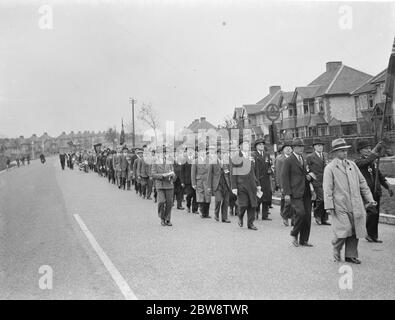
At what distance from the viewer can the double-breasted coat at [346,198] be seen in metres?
6.37

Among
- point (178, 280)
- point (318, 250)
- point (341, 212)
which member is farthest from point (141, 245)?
point (341, 212)

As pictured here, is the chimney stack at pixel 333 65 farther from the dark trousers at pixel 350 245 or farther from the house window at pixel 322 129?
the dark trousers at pixel 350 245

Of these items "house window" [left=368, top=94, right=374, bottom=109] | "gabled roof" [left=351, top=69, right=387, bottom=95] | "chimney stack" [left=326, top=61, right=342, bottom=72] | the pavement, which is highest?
"chimney stack" [left=326, top=61, right=342, bottom=72]

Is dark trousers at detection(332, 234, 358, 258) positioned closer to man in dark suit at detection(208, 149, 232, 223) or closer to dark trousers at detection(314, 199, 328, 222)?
dark trousers at detection(314, 199, 328, 222)

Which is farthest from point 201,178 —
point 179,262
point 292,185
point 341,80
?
point 341,80

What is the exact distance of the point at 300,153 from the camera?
318 inches

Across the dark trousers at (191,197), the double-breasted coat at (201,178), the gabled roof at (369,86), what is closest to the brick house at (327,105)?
the gabled roof at (369,86)

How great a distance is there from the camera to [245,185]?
9.75m

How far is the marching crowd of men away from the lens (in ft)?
21.4

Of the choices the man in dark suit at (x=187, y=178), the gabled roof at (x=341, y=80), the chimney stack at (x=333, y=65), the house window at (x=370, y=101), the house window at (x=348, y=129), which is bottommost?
the man in dark suit at (x=187, y=178)

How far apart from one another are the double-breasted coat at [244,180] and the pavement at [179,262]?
649 millimetres

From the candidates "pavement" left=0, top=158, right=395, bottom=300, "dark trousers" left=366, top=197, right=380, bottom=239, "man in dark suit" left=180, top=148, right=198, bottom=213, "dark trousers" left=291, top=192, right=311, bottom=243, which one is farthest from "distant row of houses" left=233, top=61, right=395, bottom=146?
"dark trousers" left=291, top=192, right=311, bottom=243
